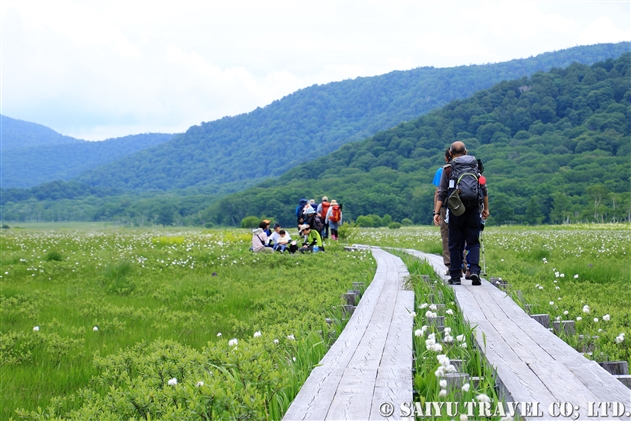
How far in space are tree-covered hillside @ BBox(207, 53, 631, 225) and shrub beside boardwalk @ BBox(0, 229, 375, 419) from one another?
298ft

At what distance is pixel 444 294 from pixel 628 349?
328cm

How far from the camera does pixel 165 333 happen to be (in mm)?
7602

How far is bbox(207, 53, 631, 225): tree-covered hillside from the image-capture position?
106m

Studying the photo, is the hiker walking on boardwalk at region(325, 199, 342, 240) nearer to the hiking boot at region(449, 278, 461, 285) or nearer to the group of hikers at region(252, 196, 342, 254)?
the group of hikers at region(252, 196, 342, 254)

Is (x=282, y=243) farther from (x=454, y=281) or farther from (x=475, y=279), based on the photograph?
(x=475, y=279)

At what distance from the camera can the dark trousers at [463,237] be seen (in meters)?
9.03

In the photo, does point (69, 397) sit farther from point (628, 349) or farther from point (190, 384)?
point (628, 349)

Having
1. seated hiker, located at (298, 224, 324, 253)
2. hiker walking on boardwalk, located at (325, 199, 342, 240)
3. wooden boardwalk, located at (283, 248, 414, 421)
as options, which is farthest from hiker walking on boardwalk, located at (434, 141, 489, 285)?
hiker walking on boardwalk, located at (325, 199, 342, 240)

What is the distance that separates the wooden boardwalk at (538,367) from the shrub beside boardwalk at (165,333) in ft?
4.93

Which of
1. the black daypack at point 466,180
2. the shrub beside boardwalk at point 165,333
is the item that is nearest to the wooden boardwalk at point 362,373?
the shrub beside boardwalk at point 165,333

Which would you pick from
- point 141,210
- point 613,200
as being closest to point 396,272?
point 613,200

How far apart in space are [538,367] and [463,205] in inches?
192

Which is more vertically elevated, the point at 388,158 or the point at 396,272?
the point at 388,158

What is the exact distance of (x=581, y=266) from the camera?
11875 millimetres
